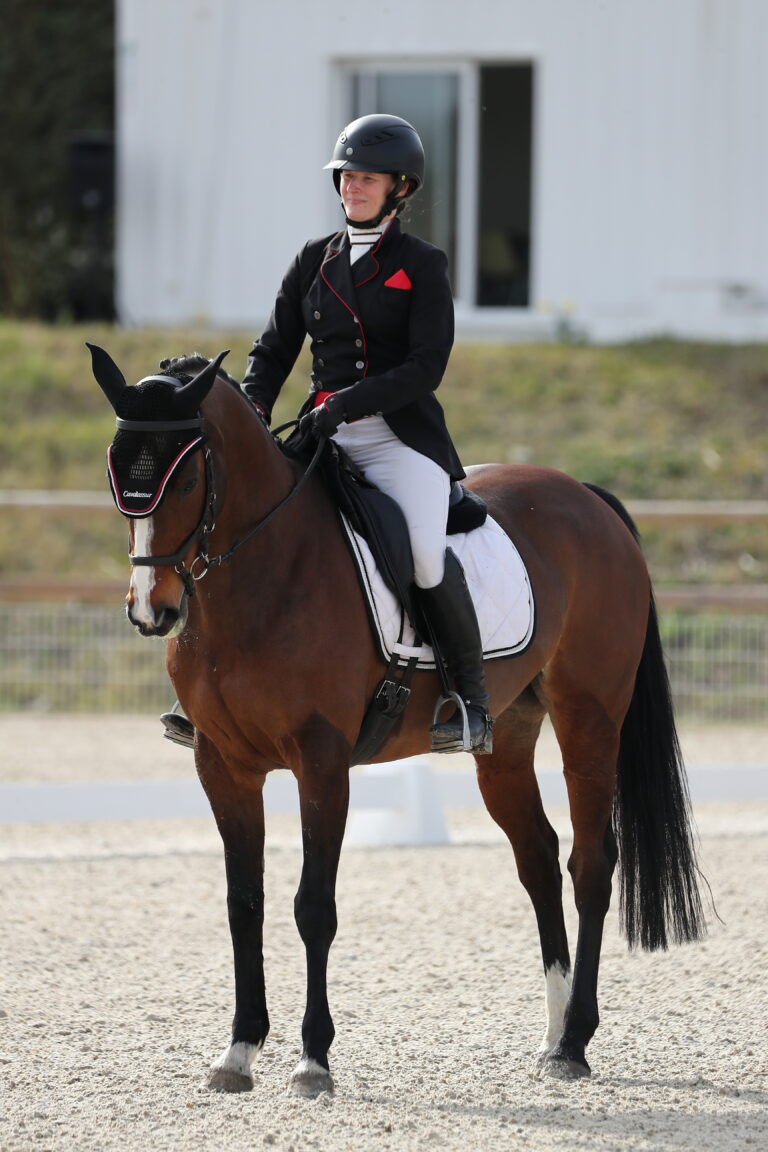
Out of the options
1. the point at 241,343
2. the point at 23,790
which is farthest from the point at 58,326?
the point at 23,790

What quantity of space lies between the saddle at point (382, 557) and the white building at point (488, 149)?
1033cm

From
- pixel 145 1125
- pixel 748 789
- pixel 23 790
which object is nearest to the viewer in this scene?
pixel 145 1125

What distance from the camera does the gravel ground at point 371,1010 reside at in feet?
12.8

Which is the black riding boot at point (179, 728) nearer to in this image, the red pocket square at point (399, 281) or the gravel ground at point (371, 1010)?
the gravel ground at point (371, 1010)

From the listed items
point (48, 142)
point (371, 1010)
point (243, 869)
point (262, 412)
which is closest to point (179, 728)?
point (243, 869)

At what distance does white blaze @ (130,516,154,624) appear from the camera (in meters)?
3.69

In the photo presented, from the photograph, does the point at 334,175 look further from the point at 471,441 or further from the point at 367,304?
the point at 471,441

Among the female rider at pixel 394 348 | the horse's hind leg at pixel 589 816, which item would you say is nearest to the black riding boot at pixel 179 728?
the female rider at pixel 394 348

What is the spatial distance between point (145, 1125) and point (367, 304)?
7.45 ft

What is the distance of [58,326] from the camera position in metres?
15.6

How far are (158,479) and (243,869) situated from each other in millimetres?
1214

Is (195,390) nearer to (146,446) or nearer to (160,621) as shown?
(146,446)

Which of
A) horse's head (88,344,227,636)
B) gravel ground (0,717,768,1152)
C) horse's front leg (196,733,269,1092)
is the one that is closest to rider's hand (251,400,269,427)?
horse's head (88,344,227,636)

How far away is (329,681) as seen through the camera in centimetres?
411
